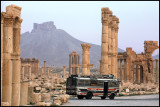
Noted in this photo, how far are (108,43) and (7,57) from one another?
22.6 metres

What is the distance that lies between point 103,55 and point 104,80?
31.4ft

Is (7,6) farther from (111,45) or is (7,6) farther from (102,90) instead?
(111,45)

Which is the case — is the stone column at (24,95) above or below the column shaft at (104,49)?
below

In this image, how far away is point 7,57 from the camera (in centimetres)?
2255

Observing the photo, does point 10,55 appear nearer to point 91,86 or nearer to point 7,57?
point 7,57

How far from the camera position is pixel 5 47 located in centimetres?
2267

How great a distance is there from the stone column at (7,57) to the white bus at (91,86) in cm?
951

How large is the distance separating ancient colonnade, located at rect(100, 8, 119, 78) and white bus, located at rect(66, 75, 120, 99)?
8.64 metres

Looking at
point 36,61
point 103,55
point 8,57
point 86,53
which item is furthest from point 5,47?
point 36,61

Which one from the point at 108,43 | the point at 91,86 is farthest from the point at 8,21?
the point at 108,43

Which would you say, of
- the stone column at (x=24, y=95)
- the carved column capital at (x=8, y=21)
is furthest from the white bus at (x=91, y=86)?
the carved column capital at (x=8, y=21)

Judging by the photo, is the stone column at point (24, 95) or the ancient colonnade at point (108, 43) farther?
the ancient colonnade at point (108, 43)

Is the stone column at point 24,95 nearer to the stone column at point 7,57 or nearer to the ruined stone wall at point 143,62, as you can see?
the stone column at point 7,57

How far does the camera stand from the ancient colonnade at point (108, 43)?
40.7 meters
